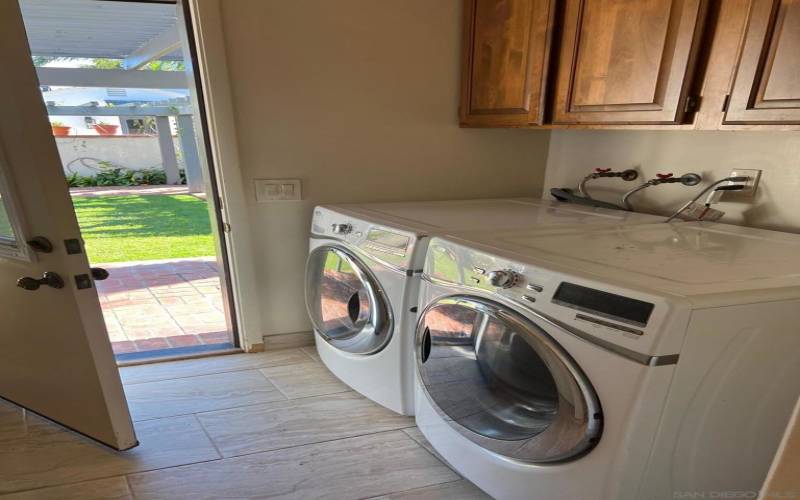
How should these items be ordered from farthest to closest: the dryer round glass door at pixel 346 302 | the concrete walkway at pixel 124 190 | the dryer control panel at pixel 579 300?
the concrete walkway at pixel 124 190
the dryer round glass door at pixel 346 302
the dryer control panel at pixel 579 300

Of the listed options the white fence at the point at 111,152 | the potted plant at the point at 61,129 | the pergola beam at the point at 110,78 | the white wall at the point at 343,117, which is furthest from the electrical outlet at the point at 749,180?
the potted plant at the point at 61,129

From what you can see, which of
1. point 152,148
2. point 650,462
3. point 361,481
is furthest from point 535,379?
point 152,148

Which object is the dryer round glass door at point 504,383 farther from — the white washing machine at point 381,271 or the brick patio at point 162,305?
the brick patio at point 162,305

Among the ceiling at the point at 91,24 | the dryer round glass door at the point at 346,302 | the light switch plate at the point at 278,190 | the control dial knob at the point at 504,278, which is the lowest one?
the dryer round glass door at the point at 346,302

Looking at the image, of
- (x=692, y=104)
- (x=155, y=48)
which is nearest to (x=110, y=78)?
(x=155, y=48)

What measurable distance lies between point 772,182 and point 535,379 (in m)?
1.10

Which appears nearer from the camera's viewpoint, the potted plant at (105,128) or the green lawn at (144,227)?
the green lawn at (144,227)

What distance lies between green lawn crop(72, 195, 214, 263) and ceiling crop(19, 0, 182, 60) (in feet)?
5.21

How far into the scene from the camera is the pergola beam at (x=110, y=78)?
4664 mm

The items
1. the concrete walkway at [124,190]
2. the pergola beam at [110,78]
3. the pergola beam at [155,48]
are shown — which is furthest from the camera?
the concrete walkway at [124,190]

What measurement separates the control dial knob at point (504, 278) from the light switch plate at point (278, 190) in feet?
4.04

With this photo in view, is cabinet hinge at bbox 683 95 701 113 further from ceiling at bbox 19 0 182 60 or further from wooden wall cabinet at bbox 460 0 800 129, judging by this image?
ceiling at bbox 19 0 182 60

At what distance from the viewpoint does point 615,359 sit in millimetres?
812

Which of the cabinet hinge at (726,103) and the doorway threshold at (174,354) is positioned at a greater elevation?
the cabinet hinge at (726,103)
